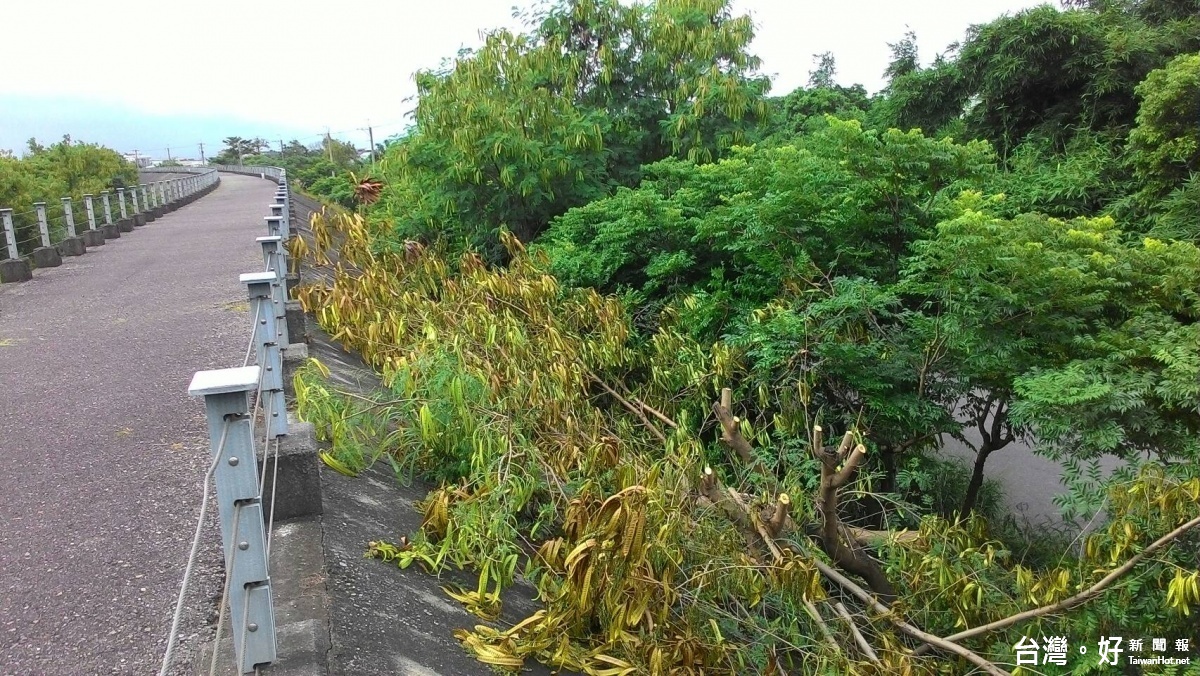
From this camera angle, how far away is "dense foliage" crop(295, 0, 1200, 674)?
3.56 metres

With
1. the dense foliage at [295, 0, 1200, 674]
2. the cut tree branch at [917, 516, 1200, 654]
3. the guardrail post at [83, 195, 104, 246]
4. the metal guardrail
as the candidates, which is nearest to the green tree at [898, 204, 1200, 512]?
the dense foliage at [295, 0, 1200, 674]

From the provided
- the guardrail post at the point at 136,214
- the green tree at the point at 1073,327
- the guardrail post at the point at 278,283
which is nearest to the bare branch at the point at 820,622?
the green tree at the point at 1073,327

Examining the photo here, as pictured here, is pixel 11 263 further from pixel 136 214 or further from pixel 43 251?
pixel 136 214

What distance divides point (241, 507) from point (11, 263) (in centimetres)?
953

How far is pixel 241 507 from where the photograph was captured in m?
2.27

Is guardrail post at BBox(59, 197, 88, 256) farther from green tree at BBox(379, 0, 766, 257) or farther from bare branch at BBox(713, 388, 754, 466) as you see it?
bare branch at BBox(713, 388, 754, 466)

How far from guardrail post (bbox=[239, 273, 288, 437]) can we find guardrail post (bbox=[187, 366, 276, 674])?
122 centimetres

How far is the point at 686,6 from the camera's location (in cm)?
991

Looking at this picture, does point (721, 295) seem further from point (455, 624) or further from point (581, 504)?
point (455, 624)

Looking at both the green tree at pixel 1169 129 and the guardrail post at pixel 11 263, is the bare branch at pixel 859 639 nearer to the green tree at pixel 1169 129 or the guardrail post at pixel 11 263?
the green tree at pixel 1169 129

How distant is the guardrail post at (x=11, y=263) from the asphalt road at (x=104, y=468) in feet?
2.31

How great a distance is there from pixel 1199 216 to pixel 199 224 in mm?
15864

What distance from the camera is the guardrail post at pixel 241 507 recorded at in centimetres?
216

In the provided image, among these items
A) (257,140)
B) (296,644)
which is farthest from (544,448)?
(257,140)
